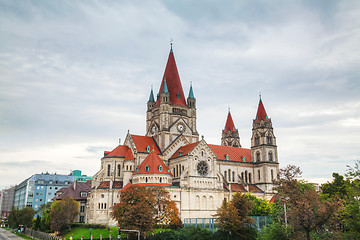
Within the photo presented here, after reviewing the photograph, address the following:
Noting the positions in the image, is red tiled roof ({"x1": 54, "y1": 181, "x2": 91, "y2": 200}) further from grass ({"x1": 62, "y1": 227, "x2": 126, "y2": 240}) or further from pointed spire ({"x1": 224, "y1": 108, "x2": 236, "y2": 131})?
pointed spire ({"x1": 224, "y1": 108, "x2": 236, "y2": 131})

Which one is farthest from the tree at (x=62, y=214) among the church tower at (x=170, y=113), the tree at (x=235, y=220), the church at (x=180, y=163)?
the tree at (x=235, y=220)

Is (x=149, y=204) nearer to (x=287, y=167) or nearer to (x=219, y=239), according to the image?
(x=219, y=239)

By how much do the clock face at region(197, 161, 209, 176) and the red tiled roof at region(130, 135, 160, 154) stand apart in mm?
12445

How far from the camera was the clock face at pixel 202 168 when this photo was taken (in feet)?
266

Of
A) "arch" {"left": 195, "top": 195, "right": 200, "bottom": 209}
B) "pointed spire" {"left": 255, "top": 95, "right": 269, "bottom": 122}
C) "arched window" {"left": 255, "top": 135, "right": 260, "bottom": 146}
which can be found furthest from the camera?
"pointed spire" {"left": 255, "top": 95, "right": 269, "bottom": 122}

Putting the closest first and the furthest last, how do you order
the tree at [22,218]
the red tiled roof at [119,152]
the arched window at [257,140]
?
the red tiled roof at [119,152], the tree at [22,218], the arched window at [257,140]

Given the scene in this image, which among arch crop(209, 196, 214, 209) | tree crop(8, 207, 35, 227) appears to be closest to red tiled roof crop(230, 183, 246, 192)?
arch crop(209, 196, 214, 209)

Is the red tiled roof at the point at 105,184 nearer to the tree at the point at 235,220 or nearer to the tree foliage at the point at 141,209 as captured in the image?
the tree foliage at the point at 141,209

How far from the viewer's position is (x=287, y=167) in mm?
51438

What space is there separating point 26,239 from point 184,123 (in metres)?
48.6

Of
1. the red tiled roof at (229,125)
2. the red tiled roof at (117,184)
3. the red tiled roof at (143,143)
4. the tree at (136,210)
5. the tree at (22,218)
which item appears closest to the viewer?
the tree at (136,210)

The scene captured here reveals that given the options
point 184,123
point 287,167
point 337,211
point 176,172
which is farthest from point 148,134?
point 337,211

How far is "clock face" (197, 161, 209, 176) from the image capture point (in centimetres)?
8094

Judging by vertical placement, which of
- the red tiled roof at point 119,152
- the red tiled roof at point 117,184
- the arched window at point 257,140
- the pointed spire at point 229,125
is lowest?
the red tiled roof at point 117,184
